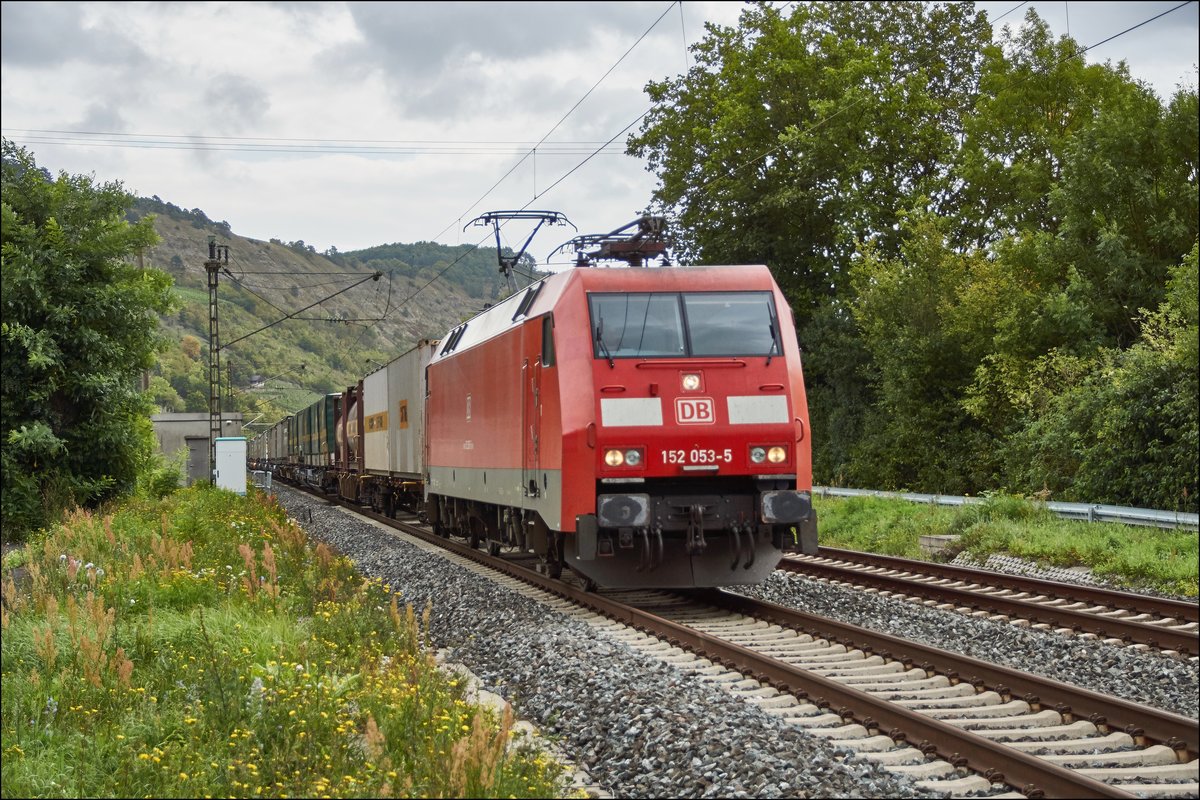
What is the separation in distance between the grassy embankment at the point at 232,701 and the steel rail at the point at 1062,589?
6127 mm

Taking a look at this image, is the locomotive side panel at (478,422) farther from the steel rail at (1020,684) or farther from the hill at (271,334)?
the hill at (271,334)

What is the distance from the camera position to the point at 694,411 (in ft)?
37.9

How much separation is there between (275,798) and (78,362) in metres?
15.9

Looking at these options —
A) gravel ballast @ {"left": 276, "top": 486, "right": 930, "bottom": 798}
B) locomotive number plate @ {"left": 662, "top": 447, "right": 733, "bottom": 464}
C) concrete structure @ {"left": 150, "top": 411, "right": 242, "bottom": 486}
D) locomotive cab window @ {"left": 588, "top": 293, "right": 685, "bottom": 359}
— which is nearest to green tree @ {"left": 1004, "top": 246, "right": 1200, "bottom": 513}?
locomotive number plate @ {"left": 662, "top": 447, "right": 733, "bottom": 464}

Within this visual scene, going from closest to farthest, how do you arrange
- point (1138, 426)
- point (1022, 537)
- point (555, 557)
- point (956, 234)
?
point (555, 557), point (1022, 537), point (1138, 426), point (956, 234)

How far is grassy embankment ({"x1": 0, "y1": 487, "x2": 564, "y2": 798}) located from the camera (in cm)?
595

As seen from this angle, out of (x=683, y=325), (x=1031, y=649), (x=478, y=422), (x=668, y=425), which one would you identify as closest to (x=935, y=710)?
(x=1031, y=649)

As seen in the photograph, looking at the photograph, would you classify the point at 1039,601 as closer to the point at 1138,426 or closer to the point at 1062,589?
the point at 1062,589

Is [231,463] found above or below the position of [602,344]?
below

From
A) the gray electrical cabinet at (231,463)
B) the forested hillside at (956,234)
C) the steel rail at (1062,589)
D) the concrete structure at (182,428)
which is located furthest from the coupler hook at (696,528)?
the concrete structure at (182,428)

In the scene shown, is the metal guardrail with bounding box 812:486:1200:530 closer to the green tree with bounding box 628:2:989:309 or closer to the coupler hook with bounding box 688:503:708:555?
the coupler hook with bounding box 688:503:708:555

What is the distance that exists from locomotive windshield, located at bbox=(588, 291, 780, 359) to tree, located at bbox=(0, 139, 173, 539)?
29.4 ft

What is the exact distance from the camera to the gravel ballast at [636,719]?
20.1 feet

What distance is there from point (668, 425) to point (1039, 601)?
4146 mm
